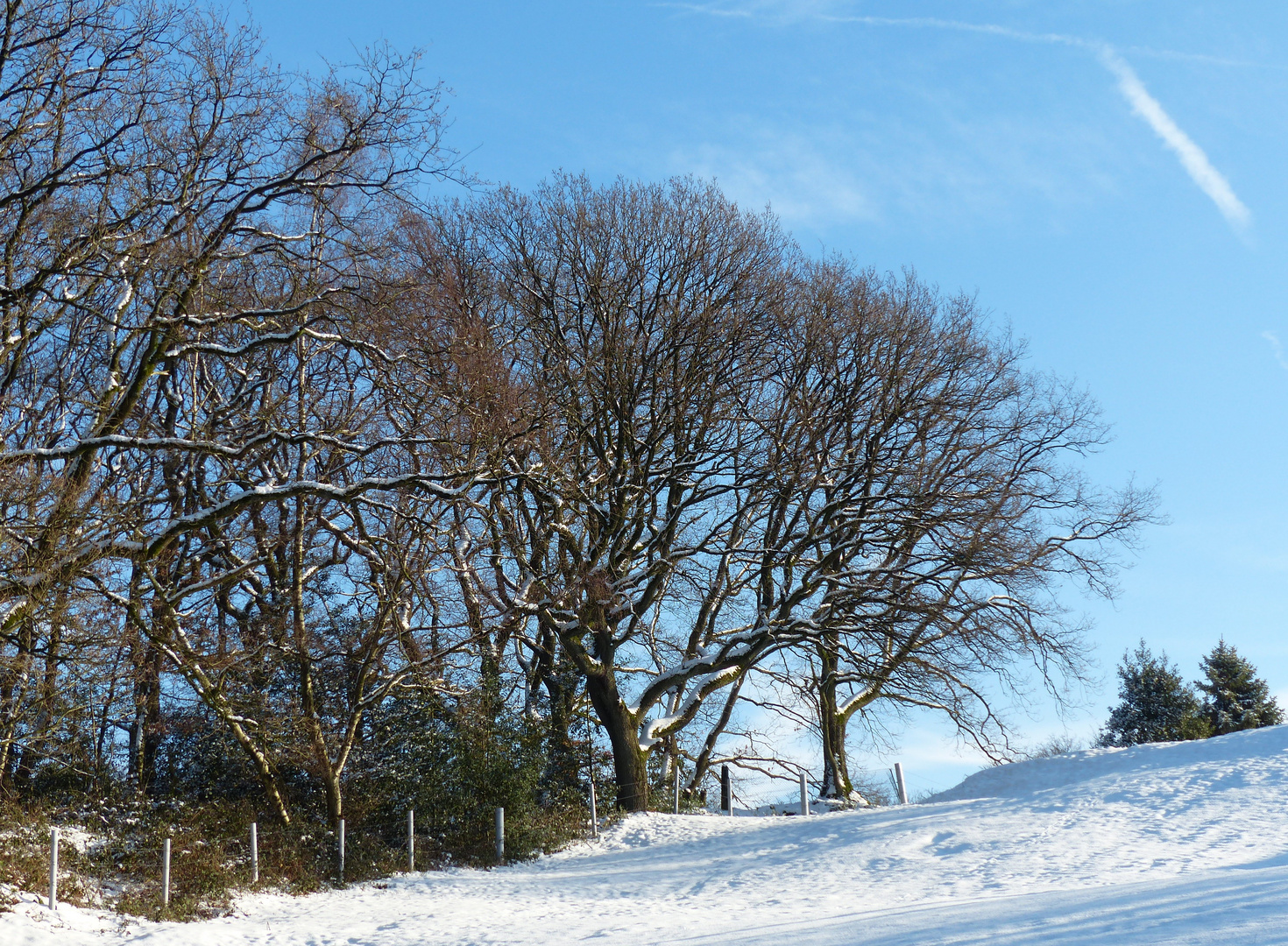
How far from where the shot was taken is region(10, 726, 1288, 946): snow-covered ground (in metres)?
8.92

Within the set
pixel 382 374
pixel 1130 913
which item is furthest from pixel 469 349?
pixel 1130 913

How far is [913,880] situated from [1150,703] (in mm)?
16567

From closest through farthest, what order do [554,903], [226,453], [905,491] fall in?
[226,453], [554,903], [905,491]

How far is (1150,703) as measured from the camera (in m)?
26.2

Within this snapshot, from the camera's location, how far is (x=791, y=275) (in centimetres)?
2022

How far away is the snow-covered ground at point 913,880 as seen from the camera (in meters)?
8.92

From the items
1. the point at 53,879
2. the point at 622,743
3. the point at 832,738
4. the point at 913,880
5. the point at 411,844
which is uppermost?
the point at 622,743

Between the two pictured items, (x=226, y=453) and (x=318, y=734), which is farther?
(x=318, y=734)

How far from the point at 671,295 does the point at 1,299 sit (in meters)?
11.5

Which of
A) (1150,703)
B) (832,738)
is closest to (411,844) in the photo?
(832,738)

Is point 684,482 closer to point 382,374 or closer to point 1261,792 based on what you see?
point 382,374

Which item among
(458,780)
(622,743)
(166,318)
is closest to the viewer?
(166,318)

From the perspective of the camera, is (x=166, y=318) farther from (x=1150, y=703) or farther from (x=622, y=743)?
(x=1150, y=703)

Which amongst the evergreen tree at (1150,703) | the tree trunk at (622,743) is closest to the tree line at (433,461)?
the tree trunk at (622,743)
